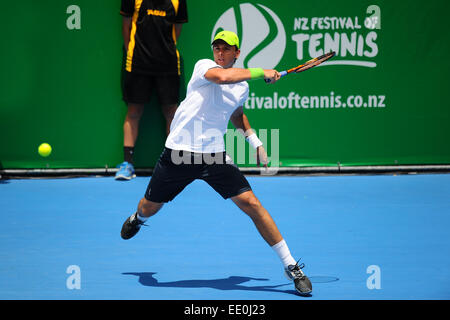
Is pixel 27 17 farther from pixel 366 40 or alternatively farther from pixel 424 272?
pixel 424 272

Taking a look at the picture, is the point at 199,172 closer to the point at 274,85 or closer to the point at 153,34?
the point at 153,34

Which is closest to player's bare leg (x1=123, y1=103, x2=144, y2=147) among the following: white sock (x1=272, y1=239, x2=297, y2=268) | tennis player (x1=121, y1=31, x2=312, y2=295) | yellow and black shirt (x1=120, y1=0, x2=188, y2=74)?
yellow and black shirt (x1=120, y1=0, x2=188, y2=74)

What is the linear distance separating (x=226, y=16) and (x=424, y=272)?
474cm

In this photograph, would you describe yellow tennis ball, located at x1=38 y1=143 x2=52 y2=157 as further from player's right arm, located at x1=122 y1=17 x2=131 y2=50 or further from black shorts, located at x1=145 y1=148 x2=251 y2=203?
black shorts, located at x1=145 y1=148 x2=251 y2=203

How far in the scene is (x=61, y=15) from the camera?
8.93 metres

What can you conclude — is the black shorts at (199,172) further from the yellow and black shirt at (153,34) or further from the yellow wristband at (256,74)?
the yellow and black shirt at (153,34)

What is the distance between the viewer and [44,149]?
8.98 meters

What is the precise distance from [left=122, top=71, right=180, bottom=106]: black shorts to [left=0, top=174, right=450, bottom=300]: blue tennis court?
3.16ft

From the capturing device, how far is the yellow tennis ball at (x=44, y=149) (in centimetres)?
898

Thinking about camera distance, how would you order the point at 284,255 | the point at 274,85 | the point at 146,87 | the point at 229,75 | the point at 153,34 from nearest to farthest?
the point at 229,75 < the point at 284,255 < the point at 153,34 < the point at 146,87 < the point at 274,85

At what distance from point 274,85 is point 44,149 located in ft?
9.12

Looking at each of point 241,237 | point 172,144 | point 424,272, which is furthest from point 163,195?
point 424,272

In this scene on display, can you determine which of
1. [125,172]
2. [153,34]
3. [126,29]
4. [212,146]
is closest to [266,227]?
[212,146]

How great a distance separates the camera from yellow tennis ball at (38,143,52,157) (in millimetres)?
8977
